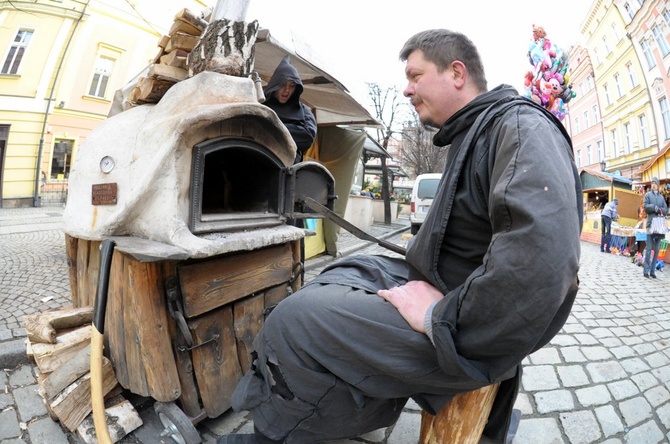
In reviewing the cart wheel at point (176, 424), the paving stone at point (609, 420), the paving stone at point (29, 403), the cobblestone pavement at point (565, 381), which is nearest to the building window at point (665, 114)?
the cobblestone pavement at point (565, 381)

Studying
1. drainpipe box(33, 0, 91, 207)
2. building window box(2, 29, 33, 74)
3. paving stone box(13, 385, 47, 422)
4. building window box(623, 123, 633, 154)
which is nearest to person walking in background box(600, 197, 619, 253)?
paving stone box(13, 385, 47, 422)

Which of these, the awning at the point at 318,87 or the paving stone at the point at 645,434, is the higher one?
the awning at the point at 318,87

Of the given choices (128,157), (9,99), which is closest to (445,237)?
(128,157)

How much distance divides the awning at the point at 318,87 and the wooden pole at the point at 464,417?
3762 millimetres

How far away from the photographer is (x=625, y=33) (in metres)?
23.7

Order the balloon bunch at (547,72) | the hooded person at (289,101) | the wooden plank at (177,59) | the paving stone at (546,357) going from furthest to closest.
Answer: the balloon bunch at (547,72), the hooded person at (289,101), the paving stone at (546,357), the wooden plank at (177,59)

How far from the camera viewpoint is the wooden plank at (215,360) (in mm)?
1886

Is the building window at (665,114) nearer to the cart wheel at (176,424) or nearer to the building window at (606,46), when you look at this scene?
the building window at (606,46)

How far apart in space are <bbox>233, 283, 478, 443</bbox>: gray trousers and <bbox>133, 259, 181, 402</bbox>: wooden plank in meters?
0.52

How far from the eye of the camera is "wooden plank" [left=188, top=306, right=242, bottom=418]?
189 centimetres

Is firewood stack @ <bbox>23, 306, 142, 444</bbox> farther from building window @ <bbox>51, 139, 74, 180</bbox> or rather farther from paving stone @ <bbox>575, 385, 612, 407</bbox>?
building window @ <bbox>51, 139, 74, 180</bbox>

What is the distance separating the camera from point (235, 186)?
2.98 m

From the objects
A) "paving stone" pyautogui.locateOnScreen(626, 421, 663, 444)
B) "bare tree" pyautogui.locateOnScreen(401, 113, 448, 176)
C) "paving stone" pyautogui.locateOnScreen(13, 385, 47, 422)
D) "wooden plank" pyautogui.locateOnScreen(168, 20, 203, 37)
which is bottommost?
"paving stone" pyautogui.locateOnScreen(626, 421, 663, 444)

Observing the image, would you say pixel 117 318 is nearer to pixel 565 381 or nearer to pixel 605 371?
pixel 565 381
